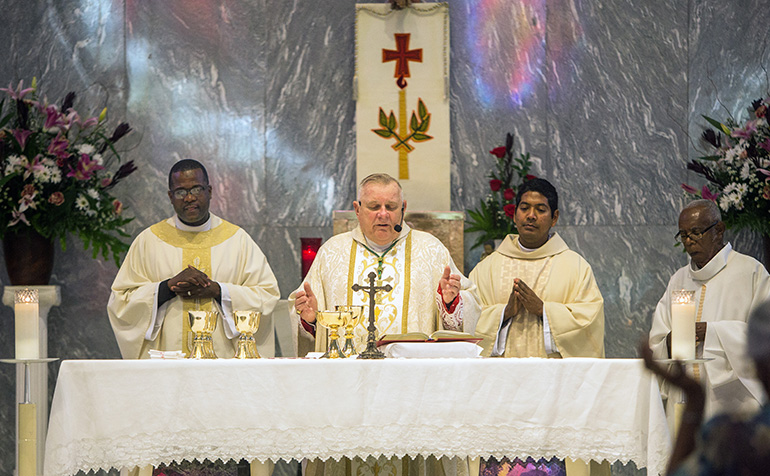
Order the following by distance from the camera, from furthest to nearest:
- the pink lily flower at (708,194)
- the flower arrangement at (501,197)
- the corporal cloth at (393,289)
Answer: the flower arrangement at (501,197), the pink lily flower at (708,194), the corporal cloth at (393,289)

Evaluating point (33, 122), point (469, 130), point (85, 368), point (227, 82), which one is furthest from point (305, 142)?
point (85, 368)

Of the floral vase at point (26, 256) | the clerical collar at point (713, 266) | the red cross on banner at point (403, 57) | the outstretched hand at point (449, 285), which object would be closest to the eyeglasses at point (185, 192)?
the floral vase at point (26, 256)

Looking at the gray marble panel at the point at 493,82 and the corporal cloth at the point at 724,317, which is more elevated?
the gray marble panel at the point at 493,82

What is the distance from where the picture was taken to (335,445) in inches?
164

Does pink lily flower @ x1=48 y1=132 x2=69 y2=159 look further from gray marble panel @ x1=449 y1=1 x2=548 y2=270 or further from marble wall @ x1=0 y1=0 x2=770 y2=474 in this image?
gray marble panel @ x1=449 y1=1 x2=548 y2=270

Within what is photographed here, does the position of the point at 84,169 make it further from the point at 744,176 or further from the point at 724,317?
the point at 744,176

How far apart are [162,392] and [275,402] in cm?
50

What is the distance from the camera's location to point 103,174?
7.38 metres

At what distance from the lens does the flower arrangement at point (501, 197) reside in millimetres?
7359

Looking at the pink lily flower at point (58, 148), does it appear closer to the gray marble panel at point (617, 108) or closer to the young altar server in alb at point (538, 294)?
the young altar server in alb at point (538, 294)

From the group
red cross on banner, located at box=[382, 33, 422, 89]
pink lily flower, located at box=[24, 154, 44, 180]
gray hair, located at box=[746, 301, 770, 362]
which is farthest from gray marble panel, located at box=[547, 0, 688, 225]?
gray hair, located at box=[746, 301, 770, 362]

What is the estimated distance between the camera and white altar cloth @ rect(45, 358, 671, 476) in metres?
4.18

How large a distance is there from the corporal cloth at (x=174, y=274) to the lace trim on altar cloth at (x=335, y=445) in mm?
1619

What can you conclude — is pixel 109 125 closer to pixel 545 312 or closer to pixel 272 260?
pixel 272 260
